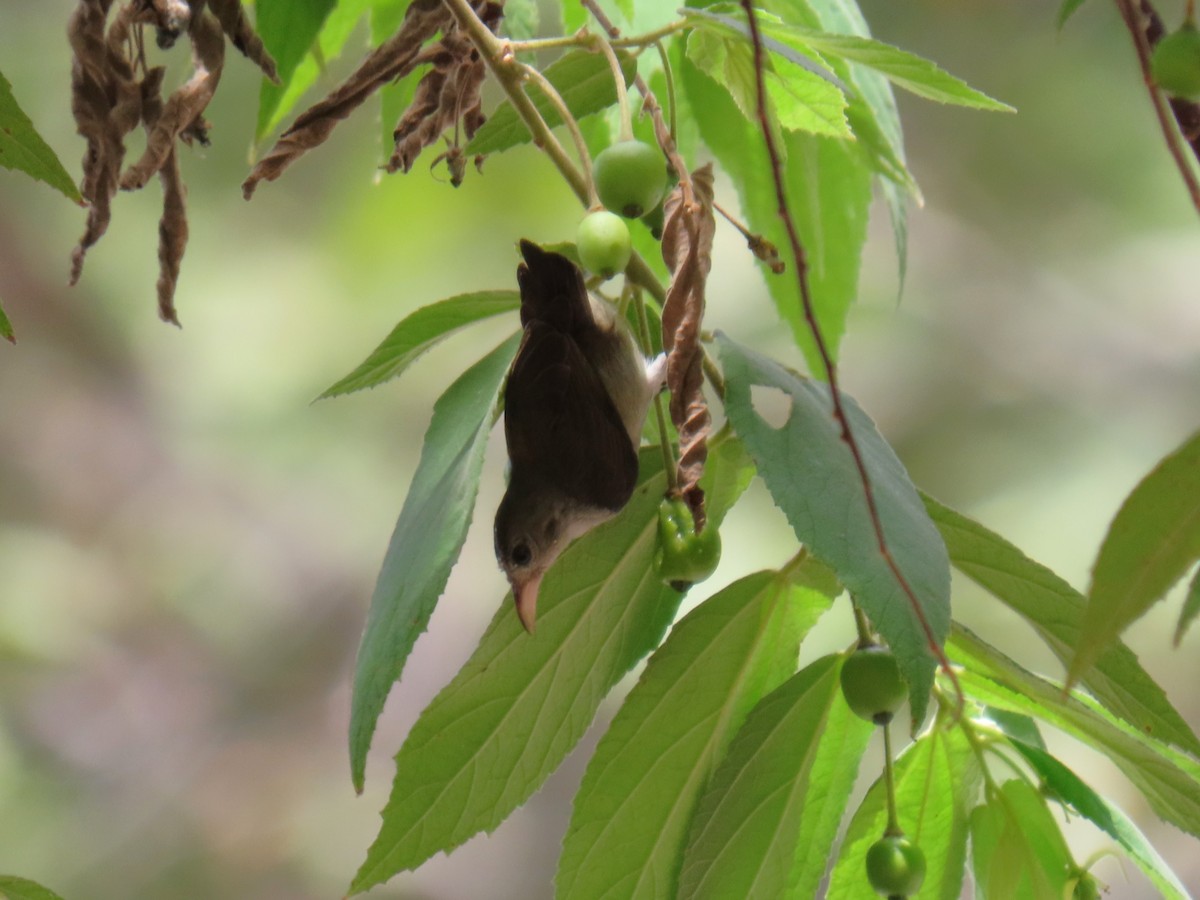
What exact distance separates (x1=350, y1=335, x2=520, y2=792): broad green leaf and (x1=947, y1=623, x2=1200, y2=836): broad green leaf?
0.45 feet

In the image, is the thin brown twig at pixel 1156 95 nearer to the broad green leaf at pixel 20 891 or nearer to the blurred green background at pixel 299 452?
the broad green leaf at pixel 20 891

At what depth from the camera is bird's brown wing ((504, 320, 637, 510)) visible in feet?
0.88

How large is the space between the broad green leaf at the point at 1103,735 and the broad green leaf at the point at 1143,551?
9 centimetres

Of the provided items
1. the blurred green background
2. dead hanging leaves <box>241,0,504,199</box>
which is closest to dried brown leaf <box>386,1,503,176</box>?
dead hanging leaves <box>241,0,504,199</box>

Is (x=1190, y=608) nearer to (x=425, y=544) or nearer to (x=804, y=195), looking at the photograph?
(x=425, y=544)

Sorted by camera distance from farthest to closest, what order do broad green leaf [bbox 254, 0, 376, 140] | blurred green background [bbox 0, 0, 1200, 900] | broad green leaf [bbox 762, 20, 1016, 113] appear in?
blurred green background [bbox 0, 0, 1200, 900] → broad green leaf [bbox 254, 0, 376, 140] → broad green leaf [bbox 762, 20, 1016, 113]

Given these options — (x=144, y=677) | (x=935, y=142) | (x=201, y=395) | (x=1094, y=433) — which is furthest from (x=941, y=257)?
(x=144, y=677)

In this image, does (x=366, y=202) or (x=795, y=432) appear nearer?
(x=795, y=432)

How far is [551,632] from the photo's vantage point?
33cm

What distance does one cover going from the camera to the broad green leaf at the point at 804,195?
0.47 m

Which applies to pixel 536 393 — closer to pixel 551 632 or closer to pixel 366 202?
pixel 551 632

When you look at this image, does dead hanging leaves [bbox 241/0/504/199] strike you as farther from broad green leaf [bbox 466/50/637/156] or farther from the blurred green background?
the blurred green background

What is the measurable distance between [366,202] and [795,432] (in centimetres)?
209

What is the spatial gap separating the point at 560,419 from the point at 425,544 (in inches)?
1.6
